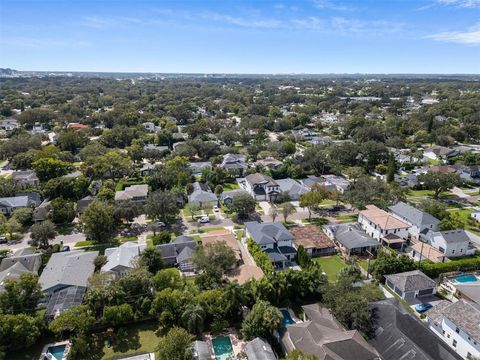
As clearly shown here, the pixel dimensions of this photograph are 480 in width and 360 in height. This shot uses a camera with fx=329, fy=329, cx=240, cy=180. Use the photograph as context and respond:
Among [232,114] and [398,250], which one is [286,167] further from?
[232,114]

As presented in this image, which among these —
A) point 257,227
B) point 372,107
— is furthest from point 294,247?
point 372,107

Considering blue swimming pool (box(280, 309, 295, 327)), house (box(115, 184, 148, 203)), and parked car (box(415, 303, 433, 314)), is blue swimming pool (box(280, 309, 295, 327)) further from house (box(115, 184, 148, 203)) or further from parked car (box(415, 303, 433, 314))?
house (box(115, 184, 148, 203))

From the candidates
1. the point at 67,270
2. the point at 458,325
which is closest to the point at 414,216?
the point at 458,325

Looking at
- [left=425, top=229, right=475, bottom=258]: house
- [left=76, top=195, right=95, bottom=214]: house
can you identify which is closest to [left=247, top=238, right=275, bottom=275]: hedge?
[left=425, top=229, right=475, bottom=258]: house

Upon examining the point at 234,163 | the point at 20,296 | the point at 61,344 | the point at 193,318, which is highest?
the point at 20,296

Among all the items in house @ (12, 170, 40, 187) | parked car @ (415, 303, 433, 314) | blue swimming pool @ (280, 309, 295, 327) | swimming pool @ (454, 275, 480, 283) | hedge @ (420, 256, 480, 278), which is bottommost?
swimming pool @ (454, 275, 480, 283)

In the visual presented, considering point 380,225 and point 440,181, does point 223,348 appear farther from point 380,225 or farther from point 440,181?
point 440,181
